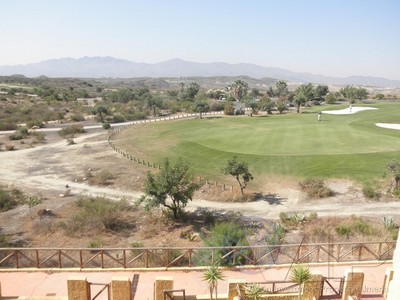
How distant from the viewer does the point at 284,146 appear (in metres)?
42.6

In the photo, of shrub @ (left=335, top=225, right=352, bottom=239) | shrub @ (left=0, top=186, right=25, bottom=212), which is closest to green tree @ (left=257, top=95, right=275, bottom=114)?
shrub @ (left=0, top=186, right=25, bottom=212)

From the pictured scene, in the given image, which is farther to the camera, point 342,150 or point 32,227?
point 342,150

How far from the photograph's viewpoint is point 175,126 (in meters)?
65.5

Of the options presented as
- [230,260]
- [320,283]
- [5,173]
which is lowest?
[5,173]

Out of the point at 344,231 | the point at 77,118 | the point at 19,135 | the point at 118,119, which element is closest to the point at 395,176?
the point at 344,231

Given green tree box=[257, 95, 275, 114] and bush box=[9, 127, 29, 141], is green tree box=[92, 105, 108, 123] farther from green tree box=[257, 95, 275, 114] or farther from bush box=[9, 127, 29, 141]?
green tree box=[257, 95, 275, 114]

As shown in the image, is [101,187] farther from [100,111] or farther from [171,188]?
[100,111]

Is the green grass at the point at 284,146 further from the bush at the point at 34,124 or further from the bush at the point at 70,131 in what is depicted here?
the bush at the point at 34,124

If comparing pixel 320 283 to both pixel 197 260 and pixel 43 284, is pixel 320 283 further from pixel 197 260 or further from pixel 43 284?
pixel 43 284

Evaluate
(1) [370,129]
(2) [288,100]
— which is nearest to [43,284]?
(1) [370,129]

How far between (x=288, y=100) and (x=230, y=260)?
91.6 metres

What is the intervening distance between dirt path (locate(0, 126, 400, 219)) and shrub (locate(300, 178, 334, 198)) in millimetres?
637

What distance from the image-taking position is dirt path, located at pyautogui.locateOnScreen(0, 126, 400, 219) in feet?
89.8

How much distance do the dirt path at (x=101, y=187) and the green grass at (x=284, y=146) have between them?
12.1 feet
